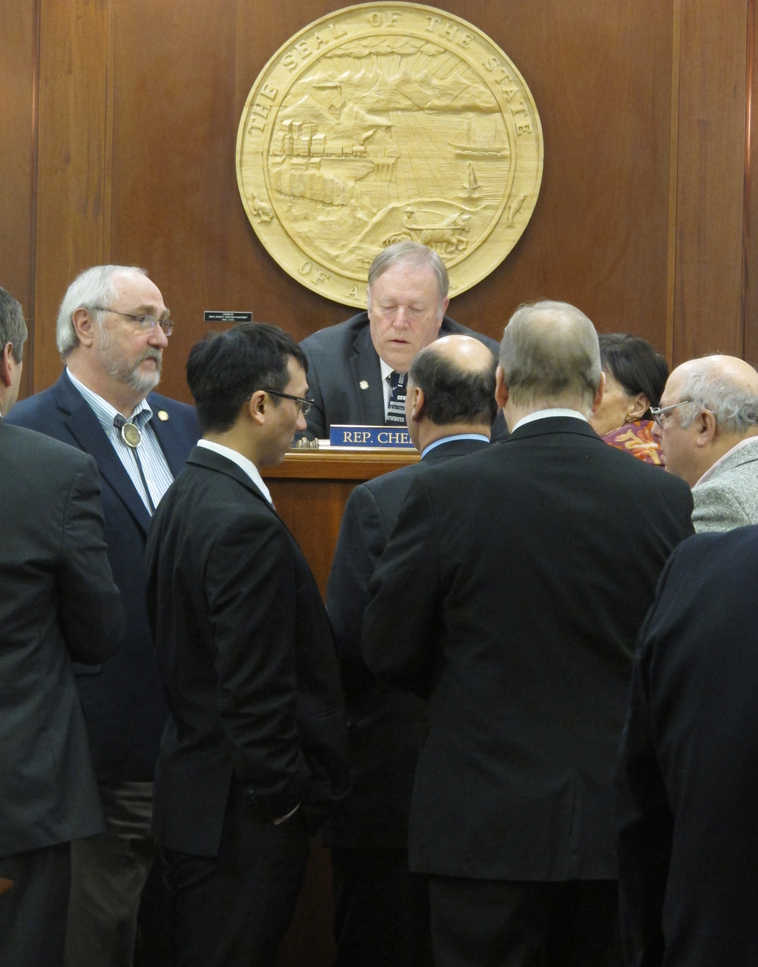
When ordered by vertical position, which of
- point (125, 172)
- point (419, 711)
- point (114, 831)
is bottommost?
point (114, 831)

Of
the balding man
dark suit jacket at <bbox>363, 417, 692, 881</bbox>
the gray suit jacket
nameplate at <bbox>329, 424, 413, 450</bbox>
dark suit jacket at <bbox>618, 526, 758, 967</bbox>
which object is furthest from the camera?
nameplate at <bbox>329, 424, 413, 450</bbox>

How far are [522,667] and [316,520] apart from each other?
38.3 inches

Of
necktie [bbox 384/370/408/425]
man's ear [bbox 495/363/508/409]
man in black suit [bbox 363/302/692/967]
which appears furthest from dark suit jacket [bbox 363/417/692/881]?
necktie [bbox 384/370/408/425]

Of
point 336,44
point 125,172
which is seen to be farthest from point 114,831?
point 336,44

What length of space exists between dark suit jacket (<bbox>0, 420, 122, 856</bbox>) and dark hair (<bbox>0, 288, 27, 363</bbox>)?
5.8 inches

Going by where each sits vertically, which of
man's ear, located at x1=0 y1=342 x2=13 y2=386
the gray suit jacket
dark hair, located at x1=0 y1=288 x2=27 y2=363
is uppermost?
dark hair, located at x1=0 y1=288 x2=27 y2=363

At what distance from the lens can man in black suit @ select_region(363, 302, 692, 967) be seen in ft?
7.23

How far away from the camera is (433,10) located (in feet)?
17.6

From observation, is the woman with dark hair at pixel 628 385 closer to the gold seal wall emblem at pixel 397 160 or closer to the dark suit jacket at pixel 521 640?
the dark suit jacket at pixel 521 640

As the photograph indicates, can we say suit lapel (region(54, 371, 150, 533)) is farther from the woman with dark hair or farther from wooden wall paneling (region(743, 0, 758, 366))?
wooden wall paneling (region(743, 0, 758, 366))

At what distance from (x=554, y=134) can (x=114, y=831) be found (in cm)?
344

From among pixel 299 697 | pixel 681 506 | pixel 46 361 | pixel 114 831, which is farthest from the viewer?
pixel 46 361

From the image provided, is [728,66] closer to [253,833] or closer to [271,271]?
[271,271]

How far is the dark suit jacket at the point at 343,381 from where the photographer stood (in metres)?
4.29
